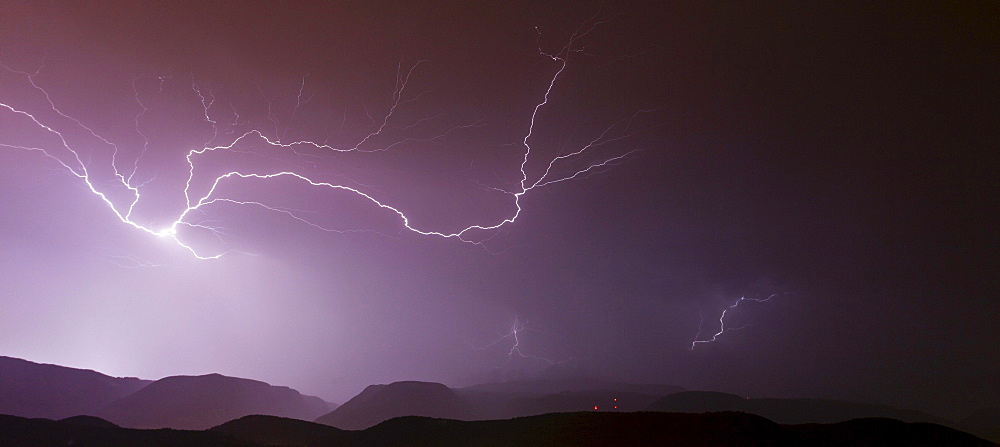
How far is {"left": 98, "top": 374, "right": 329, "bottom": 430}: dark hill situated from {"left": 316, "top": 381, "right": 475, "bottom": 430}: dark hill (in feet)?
16.8

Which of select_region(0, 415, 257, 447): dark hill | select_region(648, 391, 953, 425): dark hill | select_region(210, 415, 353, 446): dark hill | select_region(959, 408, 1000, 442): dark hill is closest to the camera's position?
select_region(0, 415, 257, 447): dark hill

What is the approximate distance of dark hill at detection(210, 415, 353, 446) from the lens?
18.9 meters

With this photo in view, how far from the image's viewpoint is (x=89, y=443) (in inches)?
594

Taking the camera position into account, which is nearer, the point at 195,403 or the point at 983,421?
the point at 195,403

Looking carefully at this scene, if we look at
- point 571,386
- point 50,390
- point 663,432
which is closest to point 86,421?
point 663,432

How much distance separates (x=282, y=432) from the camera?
20812 mm

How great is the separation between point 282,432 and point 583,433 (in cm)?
1211

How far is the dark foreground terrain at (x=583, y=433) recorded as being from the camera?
1495 centimetres

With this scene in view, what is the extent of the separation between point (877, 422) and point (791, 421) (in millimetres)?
30415

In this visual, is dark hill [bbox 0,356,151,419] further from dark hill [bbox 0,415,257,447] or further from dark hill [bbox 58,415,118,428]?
dark hill [bbox 0,415,257,447]

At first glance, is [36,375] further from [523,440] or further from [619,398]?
[619,398]

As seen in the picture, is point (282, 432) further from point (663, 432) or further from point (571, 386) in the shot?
point (571, 386)

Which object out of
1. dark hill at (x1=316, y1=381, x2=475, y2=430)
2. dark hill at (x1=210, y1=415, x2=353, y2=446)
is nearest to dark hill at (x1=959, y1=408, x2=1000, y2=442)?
dark hill at (x1=316, y1=381, x2=475, y2=430)

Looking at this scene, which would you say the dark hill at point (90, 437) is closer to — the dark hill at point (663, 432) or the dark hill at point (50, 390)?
the dark hill at point (663, 432)
